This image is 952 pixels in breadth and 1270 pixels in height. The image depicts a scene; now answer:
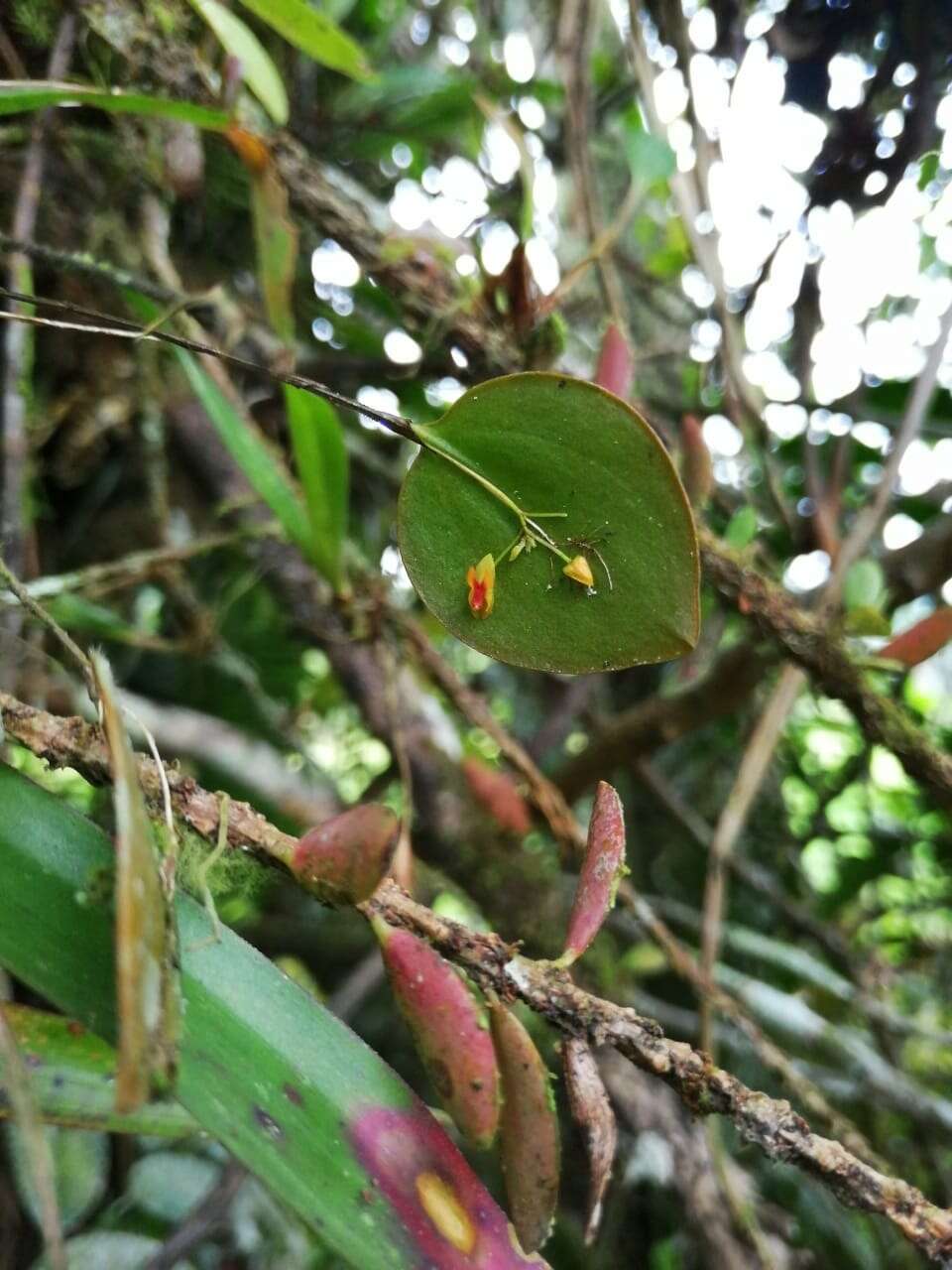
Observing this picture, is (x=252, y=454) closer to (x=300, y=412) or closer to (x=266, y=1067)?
(x=300, y=412)

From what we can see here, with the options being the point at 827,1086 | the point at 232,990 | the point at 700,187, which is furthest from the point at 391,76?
the point at 827,1086

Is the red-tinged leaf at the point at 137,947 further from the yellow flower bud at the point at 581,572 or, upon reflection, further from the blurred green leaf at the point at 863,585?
the blurred green leaf at the point at 863,585

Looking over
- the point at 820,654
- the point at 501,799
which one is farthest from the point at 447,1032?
the point at 501,799

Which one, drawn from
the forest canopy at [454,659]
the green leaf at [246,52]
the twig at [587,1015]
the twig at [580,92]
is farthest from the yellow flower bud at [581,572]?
the twig at [580,92]

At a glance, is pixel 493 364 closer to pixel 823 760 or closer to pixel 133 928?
pixel 133 928

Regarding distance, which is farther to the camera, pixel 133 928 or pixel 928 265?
pixel 928 265
